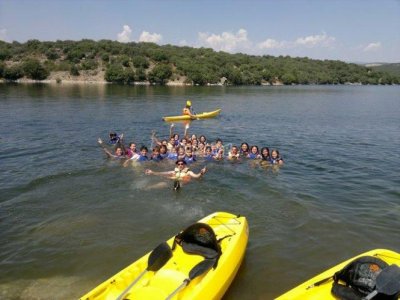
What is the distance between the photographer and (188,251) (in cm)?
768

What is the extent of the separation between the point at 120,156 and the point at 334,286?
12.6 meters

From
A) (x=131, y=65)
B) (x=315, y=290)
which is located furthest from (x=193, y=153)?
(x=131, y=65)

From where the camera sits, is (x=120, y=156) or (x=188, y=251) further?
(x=120, y=156)

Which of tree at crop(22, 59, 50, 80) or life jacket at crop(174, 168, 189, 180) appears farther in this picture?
tree at crop(22, 59, 50, 80)

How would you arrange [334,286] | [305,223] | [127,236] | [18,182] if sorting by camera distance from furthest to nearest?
[18,182] → [305,223] → [127,236] → [334,286]

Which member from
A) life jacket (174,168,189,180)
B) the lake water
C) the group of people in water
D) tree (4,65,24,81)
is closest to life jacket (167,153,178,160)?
the group of people in water

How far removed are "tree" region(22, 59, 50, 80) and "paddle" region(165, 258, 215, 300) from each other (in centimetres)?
8700

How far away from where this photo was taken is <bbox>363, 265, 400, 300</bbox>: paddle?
5.77m

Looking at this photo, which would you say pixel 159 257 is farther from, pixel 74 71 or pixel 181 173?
pixel 74 71

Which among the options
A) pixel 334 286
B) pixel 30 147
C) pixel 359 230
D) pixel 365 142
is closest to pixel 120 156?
pixel 30 147

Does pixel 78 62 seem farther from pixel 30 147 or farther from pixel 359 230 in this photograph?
pixel 359 230

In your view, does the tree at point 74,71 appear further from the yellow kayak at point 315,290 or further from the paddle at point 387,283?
the paddle at point 387,283

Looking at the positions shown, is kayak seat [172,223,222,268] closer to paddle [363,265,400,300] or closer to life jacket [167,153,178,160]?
paddle [363,265,400,300]

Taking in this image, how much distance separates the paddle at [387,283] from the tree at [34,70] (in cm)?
Answer: 8936
